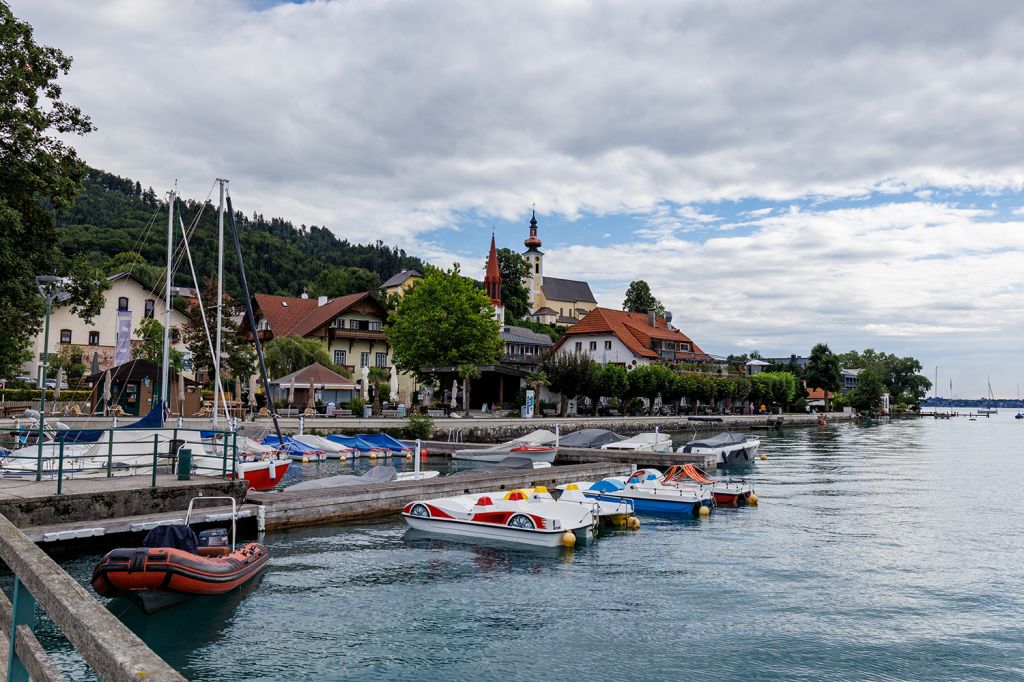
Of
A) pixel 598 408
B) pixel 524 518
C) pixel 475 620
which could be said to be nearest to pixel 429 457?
pixel 524 518

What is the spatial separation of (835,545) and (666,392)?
217ft

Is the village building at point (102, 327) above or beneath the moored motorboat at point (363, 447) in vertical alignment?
above

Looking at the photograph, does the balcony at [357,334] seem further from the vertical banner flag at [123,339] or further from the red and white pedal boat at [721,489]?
the red and white pedal boat at [721,489]

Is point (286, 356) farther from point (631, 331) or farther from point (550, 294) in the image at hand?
point (550, 294)

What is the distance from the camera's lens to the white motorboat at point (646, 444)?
4969 centimetres

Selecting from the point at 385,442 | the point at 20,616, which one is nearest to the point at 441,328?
the point at 385,442

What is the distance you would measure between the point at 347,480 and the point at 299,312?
6431 centimetres

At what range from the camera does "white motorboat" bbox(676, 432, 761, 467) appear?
48.6 meters

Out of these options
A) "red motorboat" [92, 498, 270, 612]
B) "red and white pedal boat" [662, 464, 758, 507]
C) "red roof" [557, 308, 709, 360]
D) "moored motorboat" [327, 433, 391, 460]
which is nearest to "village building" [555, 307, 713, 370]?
"red roof" [557, 308, 709, 360]

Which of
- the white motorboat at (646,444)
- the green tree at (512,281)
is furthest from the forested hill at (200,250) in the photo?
the white motorboat at (646,444)

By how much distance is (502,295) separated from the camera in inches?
5620

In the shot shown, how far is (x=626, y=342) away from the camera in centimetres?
9831

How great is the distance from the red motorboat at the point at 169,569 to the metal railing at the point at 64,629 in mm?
9517

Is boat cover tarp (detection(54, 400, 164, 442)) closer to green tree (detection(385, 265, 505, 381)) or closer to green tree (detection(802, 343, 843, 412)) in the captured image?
green tree (detection(385, 265, 505, 381))
